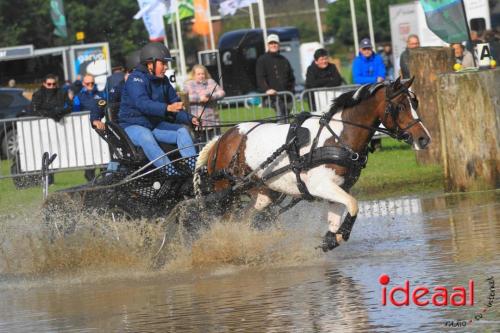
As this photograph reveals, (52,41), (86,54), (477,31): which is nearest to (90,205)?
(477,31)

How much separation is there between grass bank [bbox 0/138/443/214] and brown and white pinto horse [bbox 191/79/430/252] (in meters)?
4.56

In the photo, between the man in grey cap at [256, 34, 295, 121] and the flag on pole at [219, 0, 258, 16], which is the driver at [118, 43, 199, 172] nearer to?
the man in grey cap at [256, 34, 295, 121]

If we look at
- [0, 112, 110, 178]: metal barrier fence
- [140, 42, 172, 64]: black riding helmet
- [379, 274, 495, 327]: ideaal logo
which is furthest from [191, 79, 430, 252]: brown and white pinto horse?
[0, 112, 110, 178]: metal barrier fence

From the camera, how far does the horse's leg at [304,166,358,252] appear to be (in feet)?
36.6

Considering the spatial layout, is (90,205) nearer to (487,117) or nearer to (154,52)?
(154,52)

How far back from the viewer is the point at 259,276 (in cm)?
1069

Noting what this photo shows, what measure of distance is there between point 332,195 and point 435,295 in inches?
97.0

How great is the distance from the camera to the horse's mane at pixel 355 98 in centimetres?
1152

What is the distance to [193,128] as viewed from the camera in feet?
42.9

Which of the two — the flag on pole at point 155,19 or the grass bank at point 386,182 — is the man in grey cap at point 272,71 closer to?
the grass bank at point 386,182

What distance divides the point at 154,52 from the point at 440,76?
4820mm

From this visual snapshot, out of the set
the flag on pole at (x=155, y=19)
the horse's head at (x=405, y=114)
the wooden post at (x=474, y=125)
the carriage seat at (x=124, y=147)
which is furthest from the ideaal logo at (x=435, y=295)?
the flag on pole at (x=155, y=19)

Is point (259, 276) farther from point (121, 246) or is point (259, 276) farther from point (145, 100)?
point (145, 100)

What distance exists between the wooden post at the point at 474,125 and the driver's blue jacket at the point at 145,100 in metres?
4.16
